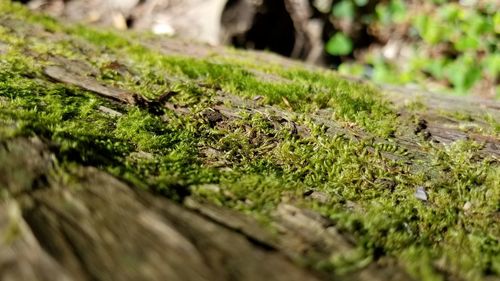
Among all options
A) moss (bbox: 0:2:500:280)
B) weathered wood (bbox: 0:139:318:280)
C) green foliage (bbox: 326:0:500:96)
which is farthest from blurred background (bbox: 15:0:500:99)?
weathered wood (bbox: 0:139:318:280)

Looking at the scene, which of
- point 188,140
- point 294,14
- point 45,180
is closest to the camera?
point 45,180

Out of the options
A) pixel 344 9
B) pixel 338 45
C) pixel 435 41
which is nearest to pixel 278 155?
pixel 338 45

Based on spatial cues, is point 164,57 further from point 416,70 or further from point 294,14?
point 416,70

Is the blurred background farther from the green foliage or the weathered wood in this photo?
the weathered wood

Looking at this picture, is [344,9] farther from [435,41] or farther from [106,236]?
[106,236]

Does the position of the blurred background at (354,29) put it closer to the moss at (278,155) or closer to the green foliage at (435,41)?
the green foliage at (435,41)

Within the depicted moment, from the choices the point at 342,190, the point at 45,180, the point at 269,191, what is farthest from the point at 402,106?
the point at 45,180
